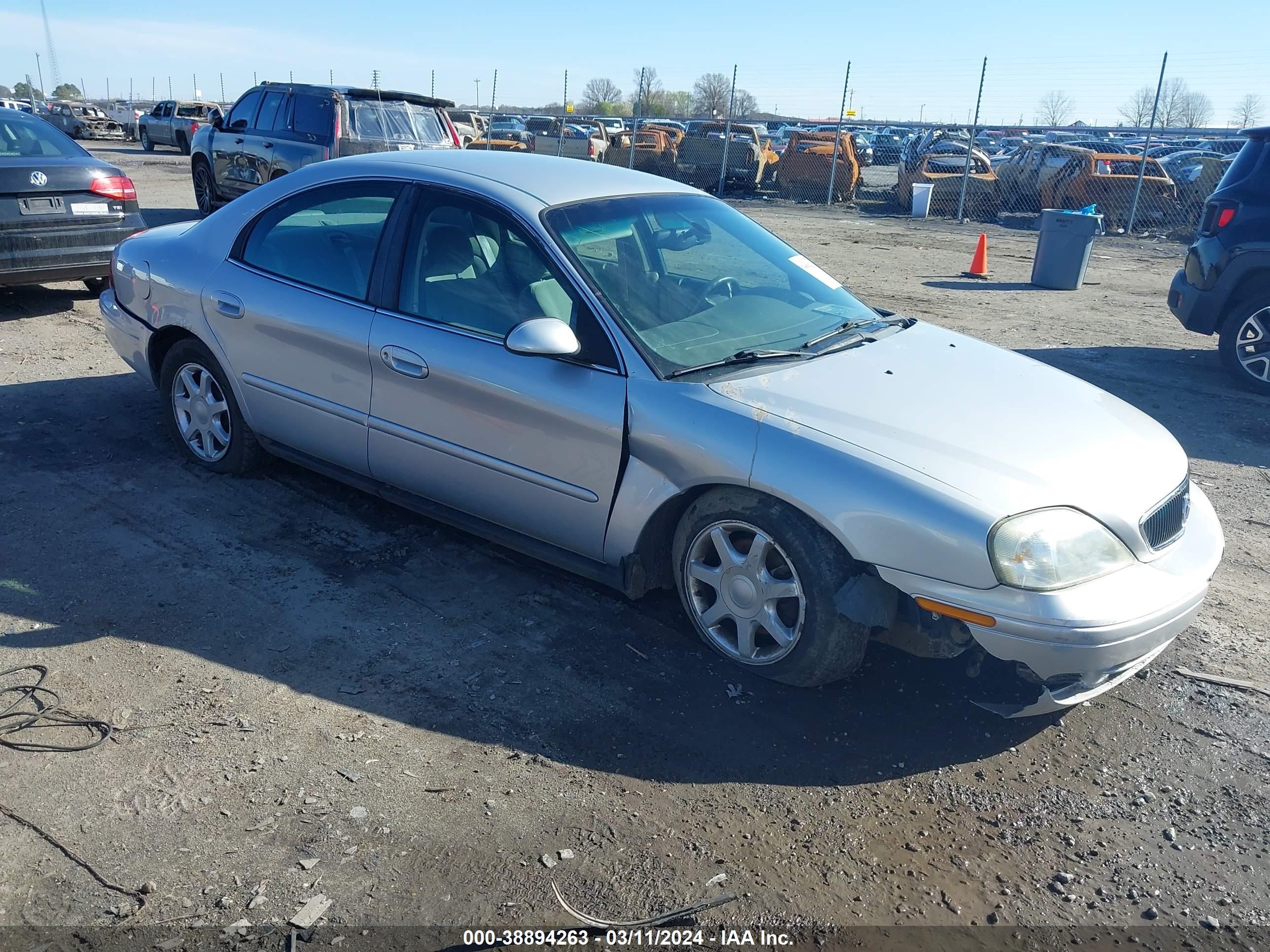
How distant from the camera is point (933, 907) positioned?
8.74 ft

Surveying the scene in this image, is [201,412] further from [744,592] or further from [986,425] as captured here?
[986,425]

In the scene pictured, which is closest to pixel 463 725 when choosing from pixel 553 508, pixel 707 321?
pixel 553 508

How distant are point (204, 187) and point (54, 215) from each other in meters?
7.89

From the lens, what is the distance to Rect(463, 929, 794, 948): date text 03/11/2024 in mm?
2502

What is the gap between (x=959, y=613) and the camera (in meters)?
3.08

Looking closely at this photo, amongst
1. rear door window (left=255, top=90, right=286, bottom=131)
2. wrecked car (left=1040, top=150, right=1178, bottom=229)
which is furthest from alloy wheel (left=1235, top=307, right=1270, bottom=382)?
wrecked car (left=1040, top=150, right=1178, bottom=229)

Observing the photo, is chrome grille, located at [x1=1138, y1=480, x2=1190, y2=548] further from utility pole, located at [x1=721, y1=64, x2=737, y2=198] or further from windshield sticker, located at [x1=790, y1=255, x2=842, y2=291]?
utility pole, located at [x1=721, y1=64, x2=737, y2=198]

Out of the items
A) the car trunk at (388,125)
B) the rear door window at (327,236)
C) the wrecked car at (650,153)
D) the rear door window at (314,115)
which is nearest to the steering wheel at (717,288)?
the rear door window at (327,236)

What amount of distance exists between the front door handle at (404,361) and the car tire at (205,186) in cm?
1239

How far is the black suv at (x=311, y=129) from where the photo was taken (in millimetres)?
12891

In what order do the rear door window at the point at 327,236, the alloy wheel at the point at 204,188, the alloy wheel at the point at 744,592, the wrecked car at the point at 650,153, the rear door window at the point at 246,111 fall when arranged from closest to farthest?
the alloy wheel at the point at 744,592 → the rear door window at the point at 327,236 → the rear door window at the point at 246,111 → the alloy wheel at the point at 204,188 → the wrecked car at the point at 650,153

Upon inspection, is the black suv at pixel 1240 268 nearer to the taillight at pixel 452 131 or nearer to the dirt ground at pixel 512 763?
the dirt ground at pixel 512 763

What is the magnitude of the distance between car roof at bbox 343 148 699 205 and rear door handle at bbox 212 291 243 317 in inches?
31.3

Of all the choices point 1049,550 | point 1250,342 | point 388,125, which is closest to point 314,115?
point 388,125
